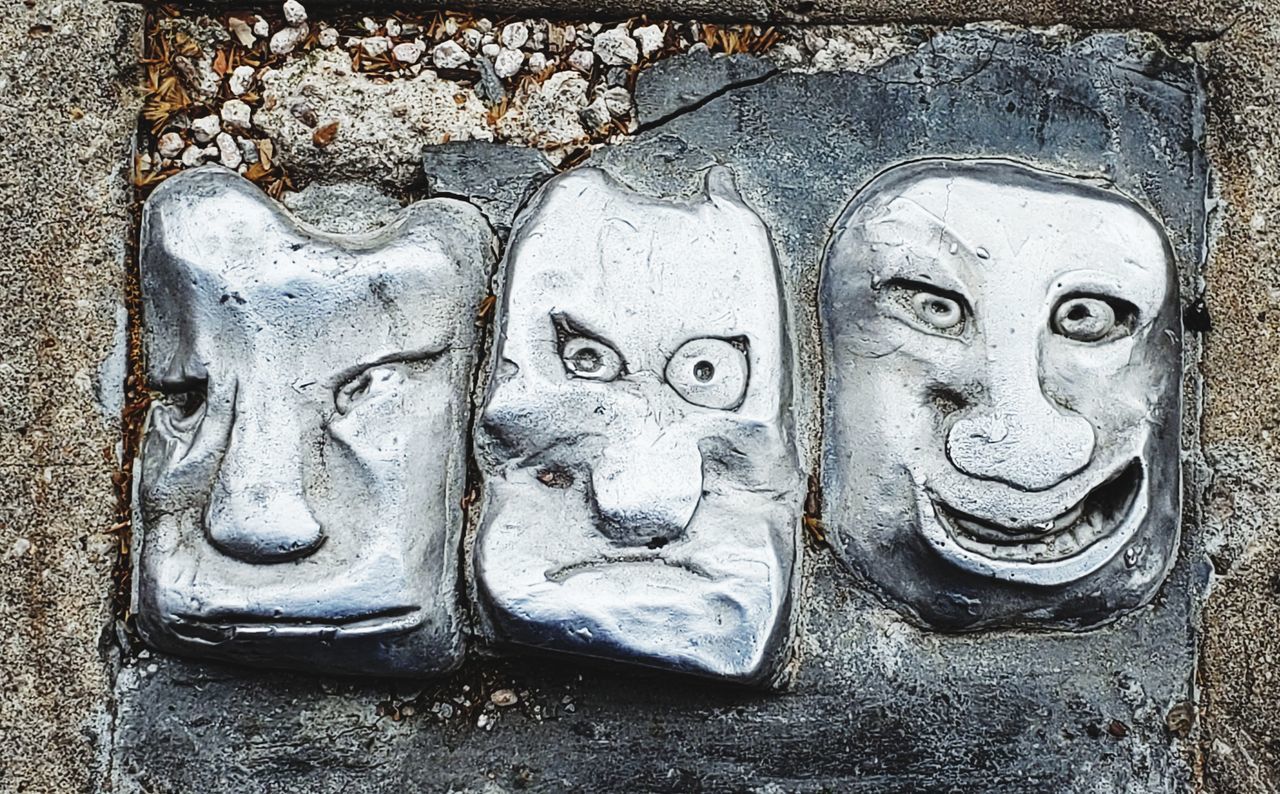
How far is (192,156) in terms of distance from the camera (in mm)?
1598

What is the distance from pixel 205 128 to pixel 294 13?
0.57 feet

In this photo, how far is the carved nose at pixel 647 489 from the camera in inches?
58.2

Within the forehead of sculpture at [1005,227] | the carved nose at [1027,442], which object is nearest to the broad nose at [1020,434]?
the carved nose at [1027,442]

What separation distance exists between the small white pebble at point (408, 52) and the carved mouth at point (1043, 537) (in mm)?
791

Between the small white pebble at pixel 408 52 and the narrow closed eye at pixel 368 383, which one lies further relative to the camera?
the small white pebble at pixel 408 52

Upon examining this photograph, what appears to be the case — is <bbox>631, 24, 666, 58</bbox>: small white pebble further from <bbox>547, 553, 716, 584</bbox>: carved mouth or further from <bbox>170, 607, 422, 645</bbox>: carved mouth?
<bbox>170, 607, 422, 645</bbox>: carved mouth

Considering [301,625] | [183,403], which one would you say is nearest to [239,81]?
[183,403]

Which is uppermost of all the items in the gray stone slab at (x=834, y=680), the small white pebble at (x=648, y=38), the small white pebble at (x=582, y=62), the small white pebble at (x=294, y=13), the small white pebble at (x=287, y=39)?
the small white pebble at (x=648, y=38)

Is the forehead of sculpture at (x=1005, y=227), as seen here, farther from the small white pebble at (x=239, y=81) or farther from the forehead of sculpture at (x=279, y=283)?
the small white pebble at (x=239, y=81)

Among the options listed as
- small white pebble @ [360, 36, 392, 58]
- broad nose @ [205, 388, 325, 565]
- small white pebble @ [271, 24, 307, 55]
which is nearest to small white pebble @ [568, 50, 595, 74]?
small white pebble @ [360, 36, 392, 58]

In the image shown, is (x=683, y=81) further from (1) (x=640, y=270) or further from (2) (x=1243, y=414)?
(2) (x=1243, y=414)

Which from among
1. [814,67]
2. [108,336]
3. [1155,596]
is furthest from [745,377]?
[108,336]

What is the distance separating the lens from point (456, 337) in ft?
5.05

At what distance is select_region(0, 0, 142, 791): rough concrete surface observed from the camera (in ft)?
4.99
